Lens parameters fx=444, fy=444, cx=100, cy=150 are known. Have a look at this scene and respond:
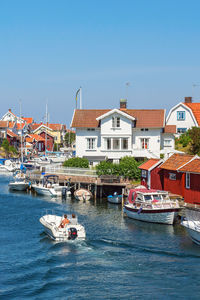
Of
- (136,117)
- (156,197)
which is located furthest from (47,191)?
(156,197)

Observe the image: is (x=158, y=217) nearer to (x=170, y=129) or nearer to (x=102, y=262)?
(x=102, y=262)

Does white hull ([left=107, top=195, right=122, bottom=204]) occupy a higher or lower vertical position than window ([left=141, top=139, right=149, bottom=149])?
lower

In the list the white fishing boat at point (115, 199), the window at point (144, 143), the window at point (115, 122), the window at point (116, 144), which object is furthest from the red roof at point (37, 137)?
the white fishing boat at point (115, 199)

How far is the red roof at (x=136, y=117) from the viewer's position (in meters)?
67.4

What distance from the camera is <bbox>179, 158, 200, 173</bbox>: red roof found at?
143 feet

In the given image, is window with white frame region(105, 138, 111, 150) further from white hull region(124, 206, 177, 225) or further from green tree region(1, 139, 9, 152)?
green tree region(1, 139, 9, 152)

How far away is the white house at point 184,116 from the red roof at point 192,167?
3049 centimetres

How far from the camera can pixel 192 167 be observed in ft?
145

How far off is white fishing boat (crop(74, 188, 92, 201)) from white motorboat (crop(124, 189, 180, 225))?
13.2 m

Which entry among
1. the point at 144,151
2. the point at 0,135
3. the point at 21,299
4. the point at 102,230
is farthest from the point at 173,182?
the point at 0,135

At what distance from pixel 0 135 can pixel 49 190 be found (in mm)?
71895

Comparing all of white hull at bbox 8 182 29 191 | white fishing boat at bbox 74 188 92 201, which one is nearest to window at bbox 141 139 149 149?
white fishing boat at bbox 74 188 92 201

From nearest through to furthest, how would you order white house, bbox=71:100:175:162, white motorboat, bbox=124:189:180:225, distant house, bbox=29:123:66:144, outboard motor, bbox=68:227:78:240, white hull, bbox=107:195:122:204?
outboard motor, bbox=68:227:78:240
white motorboat, bbox=124:189:180:225
white hull, bbox=107:195:122:204
white house, bbox=71:100:175:162
distant house, bbox=29:123:66:144

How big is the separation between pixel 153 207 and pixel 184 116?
38.1 meters
